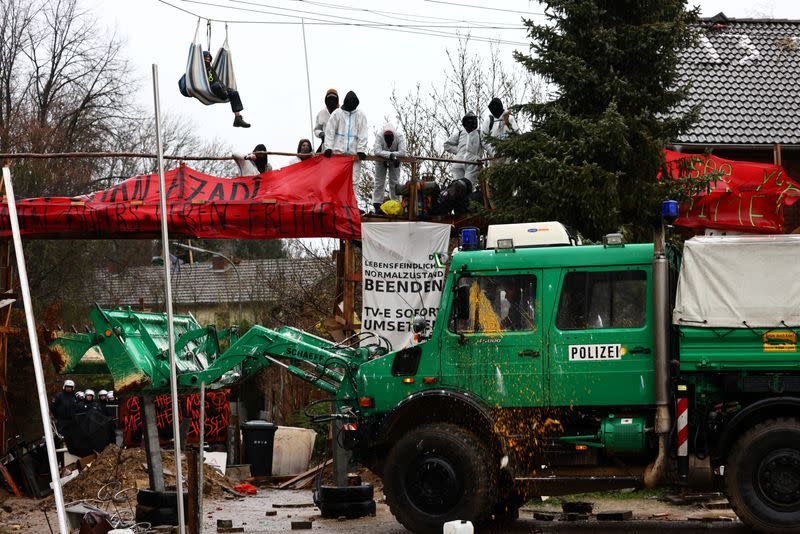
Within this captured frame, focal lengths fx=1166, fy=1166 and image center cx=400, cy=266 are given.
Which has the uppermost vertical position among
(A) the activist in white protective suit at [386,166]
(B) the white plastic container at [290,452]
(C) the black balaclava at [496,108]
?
(C) the black balaclava at [496,108]

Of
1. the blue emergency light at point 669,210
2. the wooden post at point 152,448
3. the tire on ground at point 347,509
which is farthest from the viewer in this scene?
the tire on ground at point 347,509

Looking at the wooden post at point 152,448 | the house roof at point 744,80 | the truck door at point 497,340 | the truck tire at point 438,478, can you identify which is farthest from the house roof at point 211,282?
the truck door at point 497,340

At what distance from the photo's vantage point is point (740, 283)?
11016mm

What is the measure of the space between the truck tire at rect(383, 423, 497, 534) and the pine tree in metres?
5.32

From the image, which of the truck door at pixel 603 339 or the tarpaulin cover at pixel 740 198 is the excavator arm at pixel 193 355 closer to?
the truck door at pixel 603 339

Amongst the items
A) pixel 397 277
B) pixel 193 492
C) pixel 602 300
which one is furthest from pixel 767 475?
pixel 397 277

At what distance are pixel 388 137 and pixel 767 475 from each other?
351 inches

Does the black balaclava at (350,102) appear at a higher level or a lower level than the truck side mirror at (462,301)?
higher

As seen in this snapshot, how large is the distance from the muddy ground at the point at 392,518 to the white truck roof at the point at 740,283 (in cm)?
226

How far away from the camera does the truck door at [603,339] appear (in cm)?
1126

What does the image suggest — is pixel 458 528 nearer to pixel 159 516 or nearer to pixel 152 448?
pixel 159 516

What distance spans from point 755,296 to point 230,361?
18.5 feet

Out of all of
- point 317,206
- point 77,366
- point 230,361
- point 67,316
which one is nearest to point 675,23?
point 317,206

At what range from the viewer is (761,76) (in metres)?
25.7
